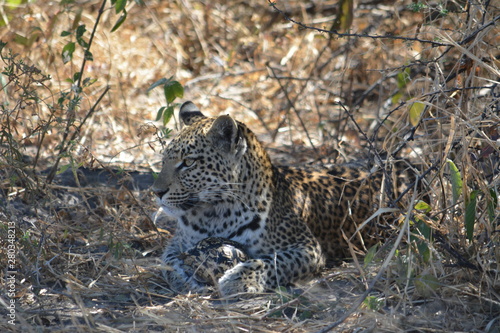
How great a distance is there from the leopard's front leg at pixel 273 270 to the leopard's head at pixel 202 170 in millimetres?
650

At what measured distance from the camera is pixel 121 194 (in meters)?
7.19

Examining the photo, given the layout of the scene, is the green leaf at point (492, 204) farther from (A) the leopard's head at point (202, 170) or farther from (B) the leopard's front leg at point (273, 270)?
(A) the leopard's head at point (202, 170)

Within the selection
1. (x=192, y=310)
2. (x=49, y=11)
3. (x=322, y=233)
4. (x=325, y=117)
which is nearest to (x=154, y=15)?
(x=49, y=11)

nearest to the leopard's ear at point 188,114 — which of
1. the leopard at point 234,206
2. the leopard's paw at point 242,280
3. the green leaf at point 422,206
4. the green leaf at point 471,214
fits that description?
the leopard at point 234,206

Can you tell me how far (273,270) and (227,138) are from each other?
3.95 ft

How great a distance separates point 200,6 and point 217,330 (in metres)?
9.07

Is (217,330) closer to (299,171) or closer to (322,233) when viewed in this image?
(322,233)

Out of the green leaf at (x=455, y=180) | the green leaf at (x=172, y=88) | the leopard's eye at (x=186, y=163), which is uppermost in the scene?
the green leaf at (x=172, y=88)

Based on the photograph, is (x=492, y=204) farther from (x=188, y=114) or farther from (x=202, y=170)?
(x=188, y=114)

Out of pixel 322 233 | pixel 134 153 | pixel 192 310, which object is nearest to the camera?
pixel 192 310

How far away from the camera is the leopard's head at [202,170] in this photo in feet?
18.9

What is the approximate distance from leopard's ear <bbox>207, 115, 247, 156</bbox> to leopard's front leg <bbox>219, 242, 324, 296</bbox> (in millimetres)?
972

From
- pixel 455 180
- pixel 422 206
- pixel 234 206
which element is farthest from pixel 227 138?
pixel 455 180

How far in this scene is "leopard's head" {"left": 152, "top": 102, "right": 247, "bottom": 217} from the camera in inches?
226
